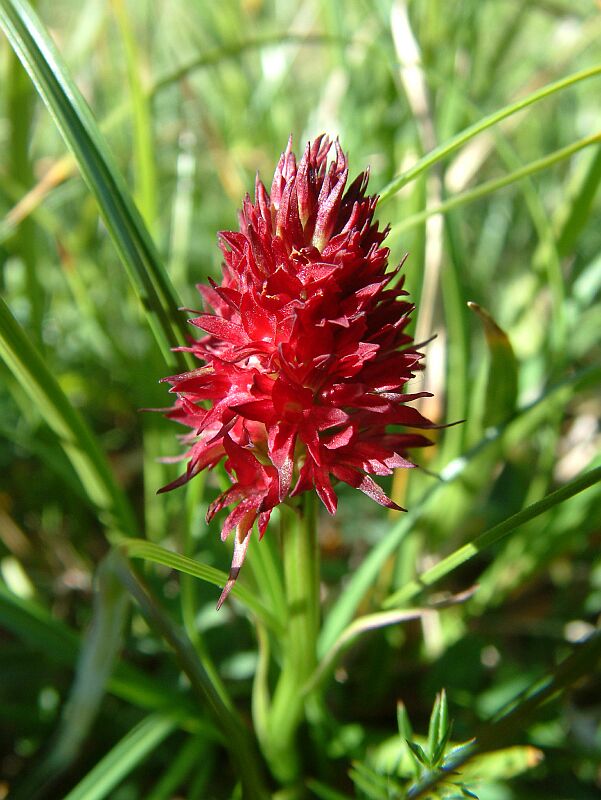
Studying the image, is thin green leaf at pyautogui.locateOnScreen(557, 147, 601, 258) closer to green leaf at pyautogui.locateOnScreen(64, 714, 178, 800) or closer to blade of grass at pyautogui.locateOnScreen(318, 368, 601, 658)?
blade of grass at pyautogui.locateOnScreen(318, 368, 601, 658)

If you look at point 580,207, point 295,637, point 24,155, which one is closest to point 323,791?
point 295,637

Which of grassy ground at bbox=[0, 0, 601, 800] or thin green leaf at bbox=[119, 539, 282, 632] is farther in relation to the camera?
grassy ground at bbox=[0, 0, 601, 800]

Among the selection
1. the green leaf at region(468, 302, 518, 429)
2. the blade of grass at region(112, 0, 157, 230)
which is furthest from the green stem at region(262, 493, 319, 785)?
the blade of grass at region(112, 0, 157, 230)

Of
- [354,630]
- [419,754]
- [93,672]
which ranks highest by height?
[93,672]

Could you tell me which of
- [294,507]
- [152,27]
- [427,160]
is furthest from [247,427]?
[152,27]

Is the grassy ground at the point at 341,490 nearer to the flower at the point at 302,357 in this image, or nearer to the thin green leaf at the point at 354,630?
the thin green leaf at the point at 354,630

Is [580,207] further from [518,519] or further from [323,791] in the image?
[323,791]
